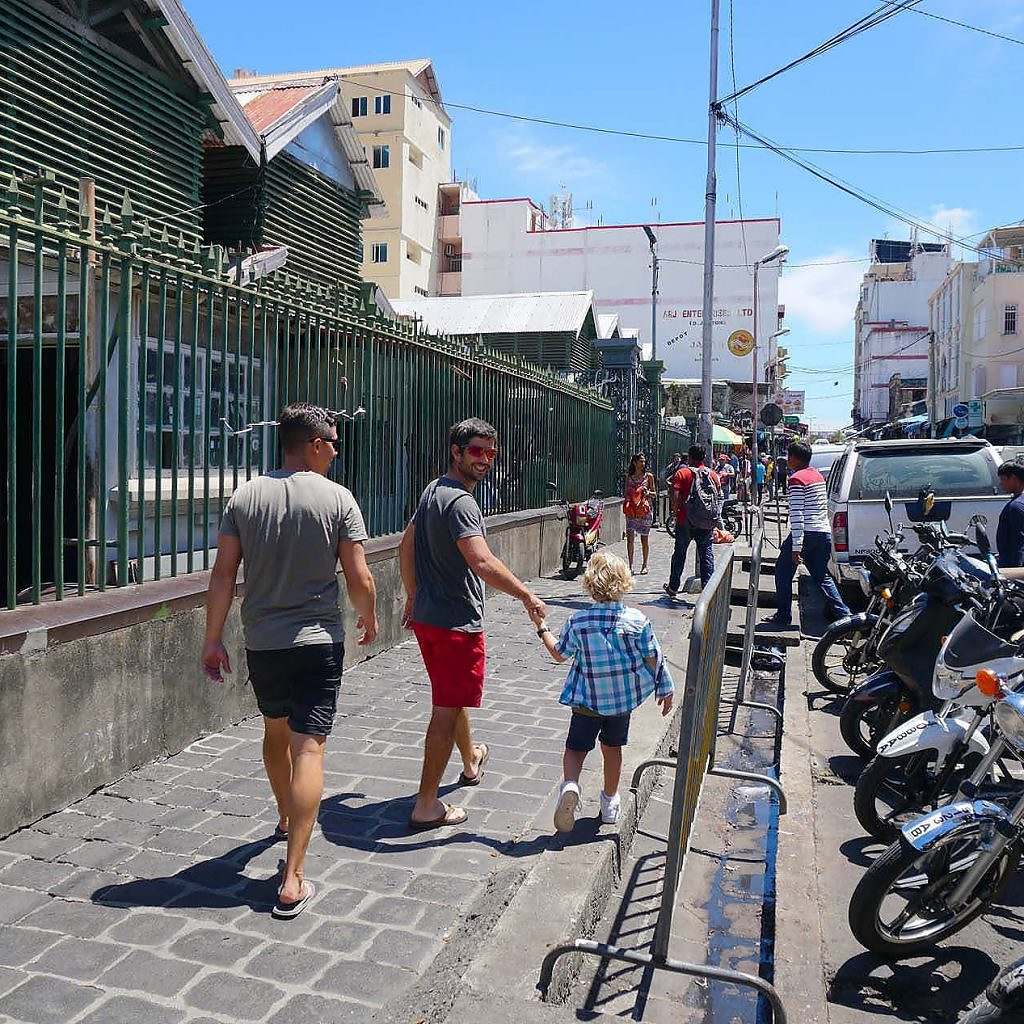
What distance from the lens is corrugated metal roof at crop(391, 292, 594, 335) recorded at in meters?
25.2

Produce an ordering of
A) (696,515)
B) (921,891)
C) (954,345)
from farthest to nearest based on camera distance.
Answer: (954,345), (696,515), (921,891)

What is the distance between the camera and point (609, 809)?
171 inches

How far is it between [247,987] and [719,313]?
62.5 metres

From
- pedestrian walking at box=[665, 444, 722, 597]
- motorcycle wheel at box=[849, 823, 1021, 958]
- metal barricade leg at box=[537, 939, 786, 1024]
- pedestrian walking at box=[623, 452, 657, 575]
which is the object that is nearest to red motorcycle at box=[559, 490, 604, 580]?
pedestrian walking at box=[623, 452, 657, 575]

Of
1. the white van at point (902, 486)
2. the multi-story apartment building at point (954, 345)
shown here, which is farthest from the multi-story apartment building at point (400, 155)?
the white van at point (902, 486)

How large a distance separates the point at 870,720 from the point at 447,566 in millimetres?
2835

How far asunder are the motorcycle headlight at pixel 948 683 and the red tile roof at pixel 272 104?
12140 millimetres

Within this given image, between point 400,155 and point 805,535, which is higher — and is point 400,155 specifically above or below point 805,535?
above

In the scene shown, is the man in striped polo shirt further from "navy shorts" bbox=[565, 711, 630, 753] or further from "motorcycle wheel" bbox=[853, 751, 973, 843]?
"navy shorts" bbox=[565, 711, 630, 753]

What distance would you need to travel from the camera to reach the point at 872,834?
4.65 metres

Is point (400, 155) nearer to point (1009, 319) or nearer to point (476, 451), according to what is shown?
point (1009, 319)

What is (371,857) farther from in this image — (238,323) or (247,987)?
(238,323)

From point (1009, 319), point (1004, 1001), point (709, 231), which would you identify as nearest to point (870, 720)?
point (1004, 1001)

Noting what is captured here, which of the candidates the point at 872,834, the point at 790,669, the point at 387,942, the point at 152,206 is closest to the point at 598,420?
the point at 152,206
